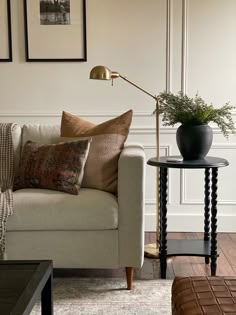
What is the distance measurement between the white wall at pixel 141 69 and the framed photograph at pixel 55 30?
5 centimetres

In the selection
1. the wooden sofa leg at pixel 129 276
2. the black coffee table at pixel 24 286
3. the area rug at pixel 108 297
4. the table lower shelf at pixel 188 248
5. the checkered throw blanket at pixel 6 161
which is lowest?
the area rug at pixel 108 297

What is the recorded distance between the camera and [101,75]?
9.80 feet

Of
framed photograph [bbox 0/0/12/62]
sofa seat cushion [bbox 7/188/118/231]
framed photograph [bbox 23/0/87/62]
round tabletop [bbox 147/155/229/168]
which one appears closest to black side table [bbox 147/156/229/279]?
round tabletop [bbox 147/155/229/168]

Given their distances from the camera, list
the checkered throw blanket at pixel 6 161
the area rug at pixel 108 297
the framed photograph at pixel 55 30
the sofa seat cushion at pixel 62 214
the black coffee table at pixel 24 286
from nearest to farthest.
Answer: the black coffee table at pixel 24 286
the area rug at pixel 108 297
the sofa seat cushion at pixel 62 214
the checkered throw blanket at pixel 6 161
the framed photograph at pixel 55 30

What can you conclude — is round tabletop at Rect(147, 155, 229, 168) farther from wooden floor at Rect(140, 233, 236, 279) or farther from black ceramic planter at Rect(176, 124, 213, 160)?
wooden floor at Rect(140, 233, 236, 279)

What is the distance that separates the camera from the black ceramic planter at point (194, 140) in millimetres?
2783

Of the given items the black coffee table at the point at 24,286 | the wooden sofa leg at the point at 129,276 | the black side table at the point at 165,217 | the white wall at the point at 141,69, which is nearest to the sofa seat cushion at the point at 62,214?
the wooden sofa leg at the point at 129,276

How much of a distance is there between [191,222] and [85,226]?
140 centimetres

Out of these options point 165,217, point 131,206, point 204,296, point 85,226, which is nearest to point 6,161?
point 85,226

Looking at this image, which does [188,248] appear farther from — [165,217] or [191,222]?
Answer: [191,222]

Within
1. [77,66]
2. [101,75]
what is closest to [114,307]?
[101,75]

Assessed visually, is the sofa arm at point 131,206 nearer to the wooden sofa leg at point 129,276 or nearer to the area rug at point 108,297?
the wooden sofa leg at point 129,276

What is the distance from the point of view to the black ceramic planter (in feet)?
9.13

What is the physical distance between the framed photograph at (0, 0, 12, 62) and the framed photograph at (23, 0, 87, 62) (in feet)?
0.43
